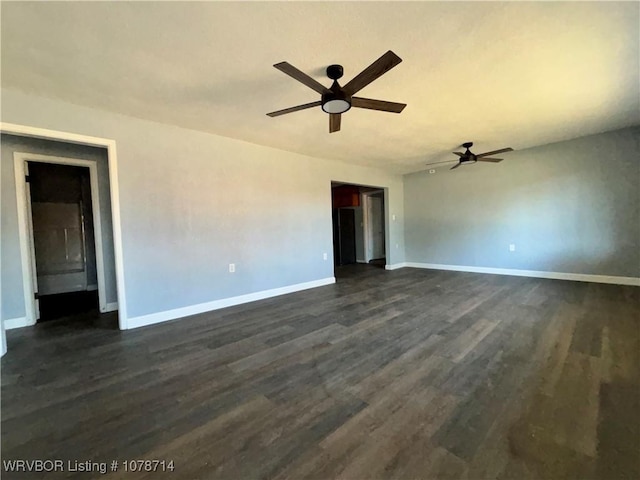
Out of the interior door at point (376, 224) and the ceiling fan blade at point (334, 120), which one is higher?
the ceiling fan blade at point (334, 120)

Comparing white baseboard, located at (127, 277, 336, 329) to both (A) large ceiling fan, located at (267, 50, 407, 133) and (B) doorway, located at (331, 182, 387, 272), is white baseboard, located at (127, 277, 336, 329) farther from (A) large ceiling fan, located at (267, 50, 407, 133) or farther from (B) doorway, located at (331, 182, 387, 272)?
(B) doorway, located at (331, 182, 387, 272)

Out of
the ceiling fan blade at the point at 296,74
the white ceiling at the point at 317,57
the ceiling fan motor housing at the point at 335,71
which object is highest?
the white ceiling at the point at 317,57

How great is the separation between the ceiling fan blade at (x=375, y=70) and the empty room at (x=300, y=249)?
0.03 meters

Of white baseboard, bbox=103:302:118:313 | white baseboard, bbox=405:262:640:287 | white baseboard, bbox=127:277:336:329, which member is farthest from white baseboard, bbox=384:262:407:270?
white baseboard, bbox=103:302:118:313

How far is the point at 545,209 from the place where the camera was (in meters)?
5.23

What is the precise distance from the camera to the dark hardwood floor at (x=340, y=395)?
4.34 feet

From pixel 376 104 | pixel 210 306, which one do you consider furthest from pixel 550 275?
pixel 210 306

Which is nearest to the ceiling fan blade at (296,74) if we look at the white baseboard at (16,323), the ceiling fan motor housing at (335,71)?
the ceiling fan motor housing at (335,71)

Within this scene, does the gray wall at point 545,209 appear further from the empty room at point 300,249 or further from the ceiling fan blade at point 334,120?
the ceiling fan blade at point 334,120

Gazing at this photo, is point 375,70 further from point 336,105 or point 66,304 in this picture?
point 66,304

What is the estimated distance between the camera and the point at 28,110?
2609 mm

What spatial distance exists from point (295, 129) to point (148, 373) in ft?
10.4

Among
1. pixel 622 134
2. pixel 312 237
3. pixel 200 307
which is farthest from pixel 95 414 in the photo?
pixel 622 134

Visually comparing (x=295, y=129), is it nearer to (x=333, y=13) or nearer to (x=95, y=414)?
(x=333, y=13)
